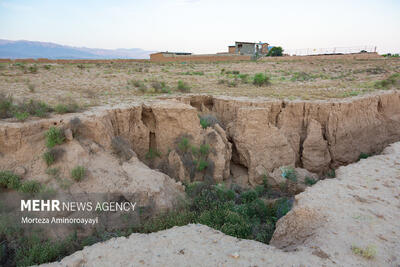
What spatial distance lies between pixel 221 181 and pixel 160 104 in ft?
10.6

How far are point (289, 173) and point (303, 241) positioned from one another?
4829mm

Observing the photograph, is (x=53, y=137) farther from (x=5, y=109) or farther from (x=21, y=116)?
(x=5, y=109)

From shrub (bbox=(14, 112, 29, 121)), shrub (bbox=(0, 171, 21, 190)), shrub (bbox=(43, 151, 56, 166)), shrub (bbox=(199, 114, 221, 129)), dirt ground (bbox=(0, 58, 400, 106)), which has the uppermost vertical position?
dirt ground (bbox=(0, 58, 400, 106))

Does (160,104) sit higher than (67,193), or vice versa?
(160,104)

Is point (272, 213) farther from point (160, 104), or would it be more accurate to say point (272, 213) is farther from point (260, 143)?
point (160, 104)

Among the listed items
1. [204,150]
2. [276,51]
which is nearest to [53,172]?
[204,150]

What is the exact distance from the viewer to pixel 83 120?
244 inches

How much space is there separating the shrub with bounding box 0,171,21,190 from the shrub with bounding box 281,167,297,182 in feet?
23.0

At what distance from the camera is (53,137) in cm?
560

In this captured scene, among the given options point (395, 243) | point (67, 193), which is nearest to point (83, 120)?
point (67, 193)

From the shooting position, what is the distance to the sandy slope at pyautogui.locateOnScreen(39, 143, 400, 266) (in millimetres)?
2957

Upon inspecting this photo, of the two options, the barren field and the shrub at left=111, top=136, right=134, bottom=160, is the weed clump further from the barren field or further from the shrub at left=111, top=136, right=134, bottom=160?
the shrub at left=111, top=136, right=134, bottom=160

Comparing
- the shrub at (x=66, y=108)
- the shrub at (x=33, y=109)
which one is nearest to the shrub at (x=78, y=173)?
A: the shrub at (x=33, y=109)

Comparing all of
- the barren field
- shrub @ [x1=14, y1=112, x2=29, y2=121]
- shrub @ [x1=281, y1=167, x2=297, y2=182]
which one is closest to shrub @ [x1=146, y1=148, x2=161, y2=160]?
the barren field
